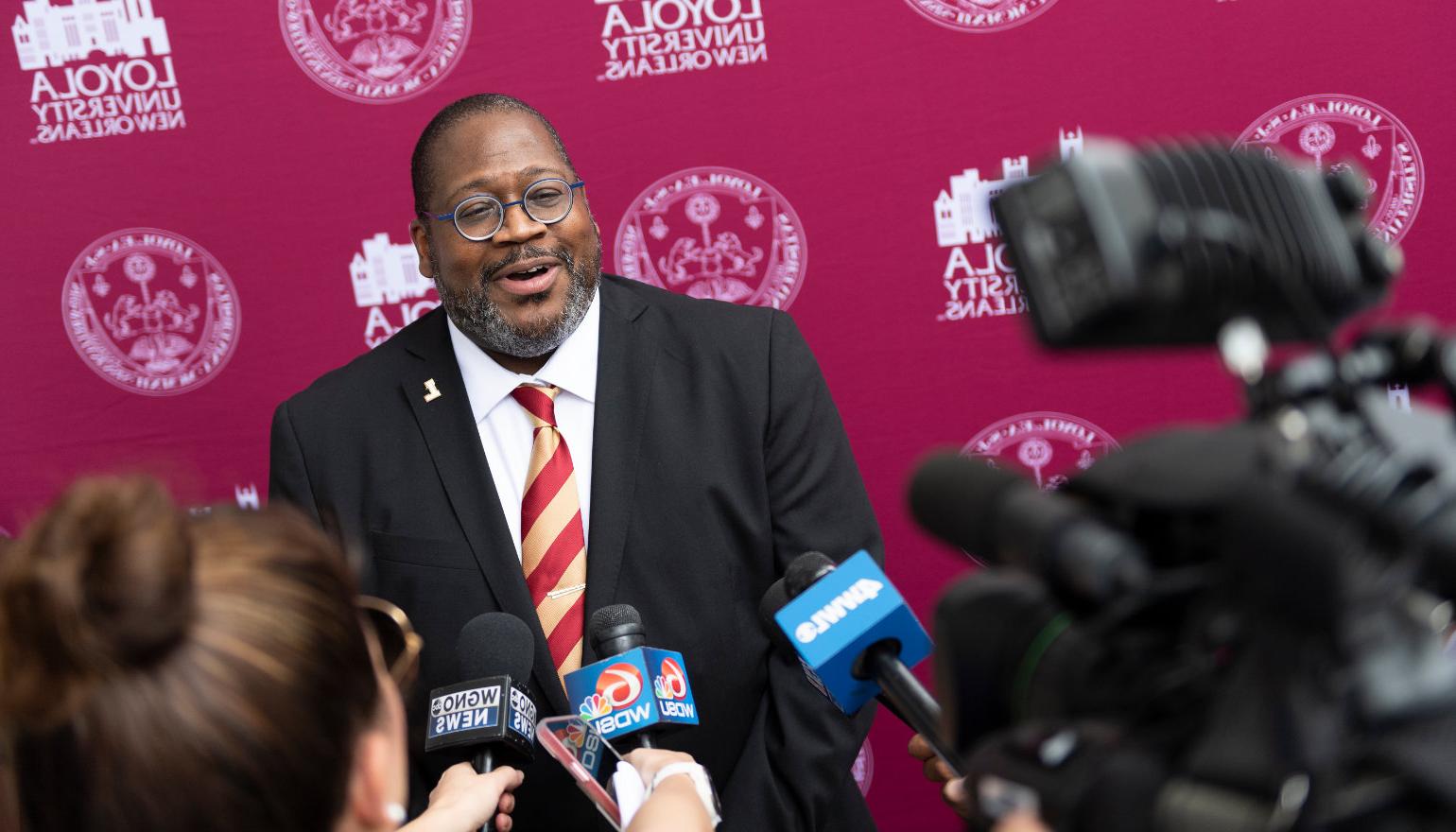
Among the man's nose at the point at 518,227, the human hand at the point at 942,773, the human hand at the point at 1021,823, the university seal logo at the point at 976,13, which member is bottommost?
the human hand at the point at 942,773

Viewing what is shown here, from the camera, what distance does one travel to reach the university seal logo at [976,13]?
6.76 ft

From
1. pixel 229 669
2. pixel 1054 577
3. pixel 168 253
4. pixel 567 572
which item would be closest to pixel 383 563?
pixel 567 572

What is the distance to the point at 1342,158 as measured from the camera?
208 cm

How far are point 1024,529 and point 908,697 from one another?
1.27ft

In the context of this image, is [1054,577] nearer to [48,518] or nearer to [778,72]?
[48,518]

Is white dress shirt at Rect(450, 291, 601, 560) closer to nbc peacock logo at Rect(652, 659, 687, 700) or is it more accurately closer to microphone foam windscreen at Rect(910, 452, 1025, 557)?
nbc peacock logo at Rect(652, 659, 687, 700)

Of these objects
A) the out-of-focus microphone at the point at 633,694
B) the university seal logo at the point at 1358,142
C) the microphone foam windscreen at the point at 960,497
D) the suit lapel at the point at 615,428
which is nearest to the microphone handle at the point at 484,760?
the out-of-focus microphone at the point at 633,694

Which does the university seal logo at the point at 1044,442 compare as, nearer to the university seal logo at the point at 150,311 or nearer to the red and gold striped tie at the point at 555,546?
the red and gold striped tie at the point at 555,546

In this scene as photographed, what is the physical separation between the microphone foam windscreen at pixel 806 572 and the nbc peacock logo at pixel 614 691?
17 cm

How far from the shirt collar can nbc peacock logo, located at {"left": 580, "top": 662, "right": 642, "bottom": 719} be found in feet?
2.13

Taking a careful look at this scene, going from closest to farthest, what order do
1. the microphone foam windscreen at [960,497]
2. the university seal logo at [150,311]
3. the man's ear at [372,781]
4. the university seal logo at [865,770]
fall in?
1. the microphone foam windscreen at [960,497]
2. the man's ear at [372,781]
3. the university seal logo at [150,311]
4. the university seal logo at [865,770]

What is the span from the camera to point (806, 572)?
3.76ft

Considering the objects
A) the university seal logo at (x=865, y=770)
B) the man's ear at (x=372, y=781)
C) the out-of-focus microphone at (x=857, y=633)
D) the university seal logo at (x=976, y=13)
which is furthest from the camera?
the university seal logo at (x=865, y=770)

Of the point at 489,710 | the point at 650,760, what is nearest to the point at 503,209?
the point at 489,710
